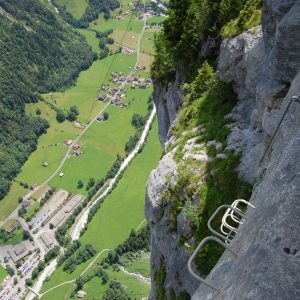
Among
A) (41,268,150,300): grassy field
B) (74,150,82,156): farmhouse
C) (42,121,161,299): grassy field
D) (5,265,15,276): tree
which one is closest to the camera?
(41,268,150,300): grassy field

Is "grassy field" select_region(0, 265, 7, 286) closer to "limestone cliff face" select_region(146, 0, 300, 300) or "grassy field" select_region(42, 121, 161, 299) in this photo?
"grassy field" select_region(42, 121, 161, 299)

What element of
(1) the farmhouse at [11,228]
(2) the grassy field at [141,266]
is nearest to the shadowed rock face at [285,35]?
(2) the grassy field at [141,266]

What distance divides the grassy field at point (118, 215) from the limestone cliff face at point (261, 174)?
91605 mm

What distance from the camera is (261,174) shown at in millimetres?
18109

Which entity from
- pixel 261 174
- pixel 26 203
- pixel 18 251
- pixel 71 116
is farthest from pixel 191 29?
pixel 71 116

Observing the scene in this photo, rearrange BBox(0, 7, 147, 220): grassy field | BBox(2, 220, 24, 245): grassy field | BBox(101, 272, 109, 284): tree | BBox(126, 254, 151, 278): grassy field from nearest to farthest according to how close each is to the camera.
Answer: BBox(126, 254, 151, 278): grassy field
BBox(101, 272, 109, 284): tree
BBox(2, 220, 24, 245): grassy field
BBox(0, 7, 147, 220): grassy field

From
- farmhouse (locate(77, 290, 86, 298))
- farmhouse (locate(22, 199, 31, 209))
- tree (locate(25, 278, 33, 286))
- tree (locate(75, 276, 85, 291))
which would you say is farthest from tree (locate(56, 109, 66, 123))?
farmhouse (locate(77, 290, 86, 298))

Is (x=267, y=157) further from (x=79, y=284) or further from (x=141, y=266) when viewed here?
(x=79, y=284)

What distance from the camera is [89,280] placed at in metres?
110

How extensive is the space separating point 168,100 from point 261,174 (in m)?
23.2

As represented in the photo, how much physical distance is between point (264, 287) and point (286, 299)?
0.57 metres

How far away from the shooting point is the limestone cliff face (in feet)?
27.3

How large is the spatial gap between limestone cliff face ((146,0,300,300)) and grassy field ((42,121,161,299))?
9161 cm

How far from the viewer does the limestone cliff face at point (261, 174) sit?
834 cm
